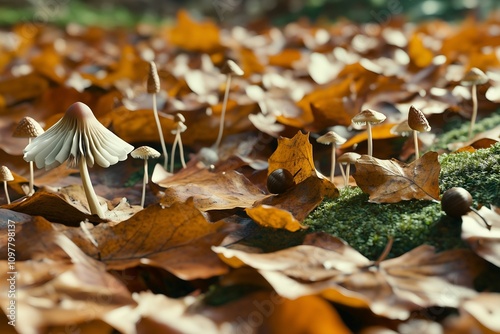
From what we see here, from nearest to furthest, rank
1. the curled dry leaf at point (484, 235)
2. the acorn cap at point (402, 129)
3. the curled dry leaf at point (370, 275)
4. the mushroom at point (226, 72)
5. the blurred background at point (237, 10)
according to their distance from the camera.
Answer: the curled dry leaf at point (370, 275)
the curled dry leaf at point (484, 235)
the acorn cap at point (402, 129)
the mushroom at point (226, 72)
the blurred background at point (237, 10)

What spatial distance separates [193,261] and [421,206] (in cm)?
66

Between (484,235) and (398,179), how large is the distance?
36 centimetres

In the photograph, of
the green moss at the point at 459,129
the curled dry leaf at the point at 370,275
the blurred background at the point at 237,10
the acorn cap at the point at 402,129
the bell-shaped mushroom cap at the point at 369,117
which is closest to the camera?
the curled dry leaf at the point at 370,275

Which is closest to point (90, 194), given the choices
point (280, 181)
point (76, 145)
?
point (76, 145)

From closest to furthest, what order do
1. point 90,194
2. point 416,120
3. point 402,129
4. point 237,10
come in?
point 90,194 < point 416,120 < point 402,129 < point 237,10

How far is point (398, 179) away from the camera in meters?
1.59

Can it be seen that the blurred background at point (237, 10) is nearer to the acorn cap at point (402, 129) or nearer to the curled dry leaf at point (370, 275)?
the acorn cap at point (402, 129)

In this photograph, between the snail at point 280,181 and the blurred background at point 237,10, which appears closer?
the snail at point 280,181

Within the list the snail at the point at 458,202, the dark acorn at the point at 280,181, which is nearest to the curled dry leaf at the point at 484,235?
the snail at the point at 458,202

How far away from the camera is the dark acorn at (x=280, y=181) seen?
163 cm

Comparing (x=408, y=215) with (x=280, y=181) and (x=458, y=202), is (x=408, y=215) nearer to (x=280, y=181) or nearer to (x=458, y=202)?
(x=458, y=202)

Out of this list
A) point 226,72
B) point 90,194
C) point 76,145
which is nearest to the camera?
point 76,145

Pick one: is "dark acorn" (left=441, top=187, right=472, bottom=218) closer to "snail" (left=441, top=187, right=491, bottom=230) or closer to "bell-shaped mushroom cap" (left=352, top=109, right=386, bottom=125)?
"snail" (left=441, top=187, right=491, bottom=230)

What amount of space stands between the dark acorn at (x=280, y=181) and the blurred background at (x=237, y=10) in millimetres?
6075
